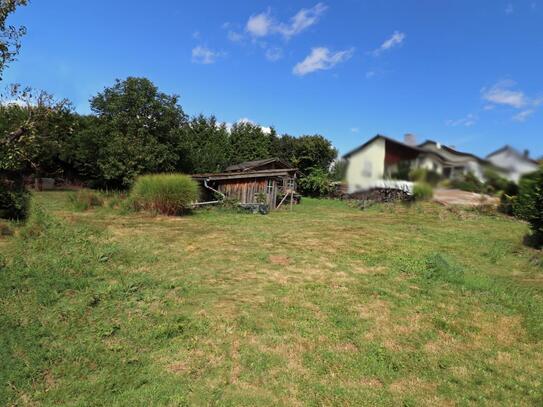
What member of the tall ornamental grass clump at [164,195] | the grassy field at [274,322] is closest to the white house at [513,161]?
the grassy field at [274,322]

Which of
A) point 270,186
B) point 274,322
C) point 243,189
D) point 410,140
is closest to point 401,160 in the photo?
point 410,140

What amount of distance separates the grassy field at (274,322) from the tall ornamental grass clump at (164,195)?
7236 millimetres

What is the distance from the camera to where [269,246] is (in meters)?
12.3

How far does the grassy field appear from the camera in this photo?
482 cm

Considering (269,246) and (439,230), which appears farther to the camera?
(439,230)

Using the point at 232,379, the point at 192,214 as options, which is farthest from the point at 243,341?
the point at 192,214

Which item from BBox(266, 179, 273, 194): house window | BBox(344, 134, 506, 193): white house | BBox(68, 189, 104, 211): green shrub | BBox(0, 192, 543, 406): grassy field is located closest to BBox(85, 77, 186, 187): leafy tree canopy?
BBox(68, 189, 104, 211): green shrub

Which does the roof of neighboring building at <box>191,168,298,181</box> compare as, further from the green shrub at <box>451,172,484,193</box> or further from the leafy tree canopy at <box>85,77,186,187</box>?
the green shrub at <box>451,172,484,193</box>

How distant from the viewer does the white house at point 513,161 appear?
2.98ft

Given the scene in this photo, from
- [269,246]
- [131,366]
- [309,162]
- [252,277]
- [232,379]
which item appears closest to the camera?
[309,162]

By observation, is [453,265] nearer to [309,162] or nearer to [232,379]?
[232,379]

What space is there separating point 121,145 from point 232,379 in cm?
2719

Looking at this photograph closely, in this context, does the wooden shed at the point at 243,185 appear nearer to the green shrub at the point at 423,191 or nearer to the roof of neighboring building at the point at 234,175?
the roof of neighboring building at the point at 234,175

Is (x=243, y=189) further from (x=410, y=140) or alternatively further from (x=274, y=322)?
(x=410, y=140)
